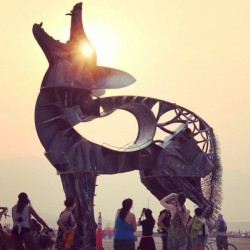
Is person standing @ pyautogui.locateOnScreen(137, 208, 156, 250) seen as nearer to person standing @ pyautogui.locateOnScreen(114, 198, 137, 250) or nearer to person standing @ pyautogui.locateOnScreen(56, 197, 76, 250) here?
person standing @ pyautogui.locateOnScreen(114, 198, 137, 250)

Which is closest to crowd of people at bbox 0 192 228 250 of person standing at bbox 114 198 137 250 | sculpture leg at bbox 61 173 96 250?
person standing at bbox 114 198 137 250

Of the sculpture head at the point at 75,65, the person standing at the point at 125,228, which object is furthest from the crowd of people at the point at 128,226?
the sculpture head at the point at 75,65

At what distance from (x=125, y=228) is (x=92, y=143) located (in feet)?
31.3

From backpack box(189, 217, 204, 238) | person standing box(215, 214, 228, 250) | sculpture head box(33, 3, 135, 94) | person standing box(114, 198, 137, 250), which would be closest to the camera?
person standing box(114, 198, 137, 250)

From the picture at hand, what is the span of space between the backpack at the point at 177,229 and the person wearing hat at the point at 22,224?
2.83 meters

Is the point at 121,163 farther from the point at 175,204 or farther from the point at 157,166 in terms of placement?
the point at 175,204

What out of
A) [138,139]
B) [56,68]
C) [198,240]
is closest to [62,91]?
[56,68]

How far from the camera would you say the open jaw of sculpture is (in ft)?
69.6

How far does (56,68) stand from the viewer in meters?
21.3

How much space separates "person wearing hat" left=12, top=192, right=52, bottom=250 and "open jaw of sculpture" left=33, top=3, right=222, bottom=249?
7.41 meters

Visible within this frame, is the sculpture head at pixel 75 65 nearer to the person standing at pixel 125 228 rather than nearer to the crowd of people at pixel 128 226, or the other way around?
the crowd of people at pixel 128 226

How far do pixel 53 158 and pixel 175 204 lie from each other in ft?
28.4

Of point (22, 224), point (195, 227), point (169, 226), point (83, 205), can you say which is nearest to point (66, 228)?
point (22, 224)

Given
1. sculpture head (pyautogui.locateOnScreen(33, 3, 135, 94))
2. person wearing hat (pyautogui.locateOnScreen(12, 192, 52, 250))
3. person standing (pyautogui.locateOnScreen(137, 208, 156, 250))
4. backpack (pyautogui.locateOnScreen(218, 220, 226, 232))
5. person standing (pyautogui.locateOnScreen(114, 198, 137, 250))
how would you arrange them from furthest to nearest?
sculpture head (pyautogui.locateOnScreen(33, 3, 135, 94))
backpack (pyautogui.locateOnScreen(218, 220, 226, 232))
person standing (pyautogui.locateOnScreen(137, 208, 156, 250))
person wearing hat (pyautogui.locateOnScreen(12, 192, 52, 250))
person standing (pyautogui.locateOnScreen(114, 198, 137, 250))
